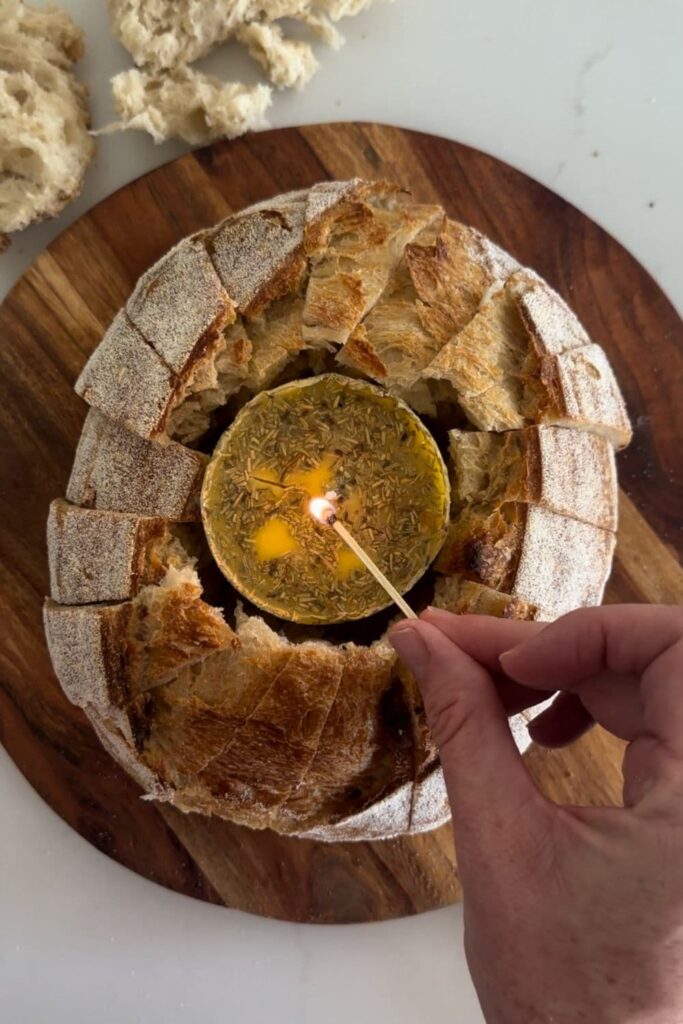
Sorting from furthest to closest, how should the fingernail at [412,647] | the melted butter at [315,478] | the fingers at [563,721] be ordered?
the melted butter at [315,478] < the fingers at [563,721] < the fingernail at [412,647]

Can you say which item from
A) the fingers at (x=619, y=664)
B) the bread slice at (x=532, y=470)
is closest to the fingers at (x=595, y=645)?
the fingers at (x=619, y=664)

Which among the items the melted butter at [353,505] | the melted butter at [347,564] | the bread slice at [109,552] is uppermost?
the bread slice at [109,552]

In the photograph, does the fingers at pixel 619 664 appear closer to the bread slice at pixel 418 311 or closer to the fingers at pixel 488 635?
the fingers at pixel 488 635

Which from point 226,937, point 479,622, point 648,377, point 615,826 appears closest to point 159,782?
point 226,937

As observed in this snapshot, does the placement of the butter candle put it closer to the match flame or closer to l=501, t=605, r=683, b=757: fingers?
the match flame

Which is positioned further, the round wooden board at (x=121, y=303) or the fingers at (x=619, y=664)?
the round wooden board at (x=121, y=303)

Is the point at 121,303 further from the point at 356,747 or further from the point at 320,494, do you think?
the point at 356,747
